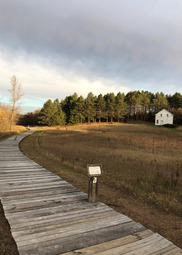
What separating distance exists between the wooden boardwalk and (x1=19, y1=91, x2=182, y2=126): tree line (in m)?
56.7

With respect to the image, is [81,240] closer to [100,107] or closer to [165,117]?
[165,117]

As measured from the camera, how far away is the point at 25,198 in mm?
4125

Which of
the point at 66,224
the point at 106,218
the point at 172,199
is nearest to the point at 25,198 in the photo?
the point at 66,224

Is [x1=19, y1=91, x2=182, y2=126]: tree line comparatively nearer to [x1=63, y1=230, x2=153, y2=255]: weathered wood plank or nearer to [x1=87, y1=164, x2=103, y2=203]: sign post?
[x1=87, y1=164, x2=103, y2=203]: sign post

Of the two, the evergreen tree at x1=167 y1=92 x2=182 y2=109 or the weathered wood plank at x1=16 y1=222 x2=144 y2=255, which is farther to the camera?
the evergreen tree at x1=167 y1=92 x2=182 y2=109

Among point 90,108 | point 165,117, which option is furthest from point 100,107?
point 165,117

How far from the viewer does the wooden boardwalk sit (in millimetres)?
2430

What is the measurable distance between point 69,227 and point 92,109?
60406 mm

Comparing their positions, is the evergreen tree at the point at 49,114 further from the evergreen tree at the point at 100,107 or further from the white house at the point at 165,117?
the white house at the point at 165,117

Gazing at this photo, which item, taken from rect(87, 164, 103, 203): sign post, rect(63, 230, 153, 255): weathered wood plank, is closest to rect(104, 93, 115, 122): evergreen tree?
rect(87, 164, 103, 203): sign post

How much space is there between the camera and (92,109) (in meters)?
62.8

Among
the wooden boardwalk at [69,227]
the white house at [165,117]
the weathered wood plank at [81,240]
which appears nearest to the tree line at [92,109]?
the white house at [165,117]

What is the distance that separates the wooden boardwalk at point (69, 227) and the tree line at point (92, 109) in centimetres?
5668

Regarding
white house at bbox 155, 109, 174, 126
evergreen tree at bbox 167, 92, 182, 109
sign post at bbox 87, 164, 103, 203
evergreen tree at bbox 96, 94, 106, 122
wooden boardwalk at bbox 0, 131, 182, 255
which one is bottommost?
wooden boardwalk at bbox 0, 131, 182, 255
